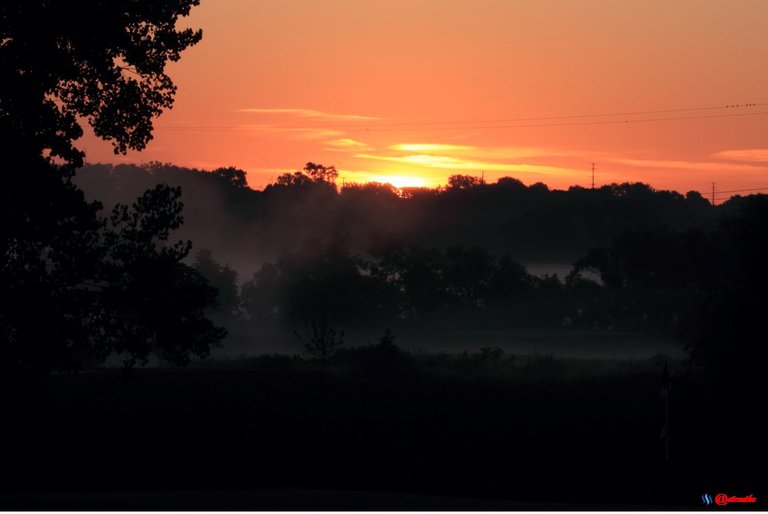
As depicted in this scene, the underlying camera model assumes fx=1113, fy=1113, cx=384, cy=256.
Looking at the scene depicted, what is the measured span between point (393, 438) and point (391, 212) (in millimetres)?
132654

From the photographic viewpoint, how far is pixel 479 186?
178 m

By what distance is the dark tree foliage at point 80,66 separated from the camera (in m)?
22.9

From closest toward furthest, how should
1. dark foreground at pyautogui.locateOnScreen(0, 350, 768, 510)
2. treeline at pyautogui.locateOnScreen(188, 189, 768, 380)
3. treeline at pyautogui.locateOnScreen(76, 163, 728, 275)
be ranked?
dark foreground at pyautogui.locateOnScreen(0, 350, 768, 510) < treeline at pyautogui.locateOnScreen(188, 189, 768, 380) < treeline at pyautogui.locateOnScreen(76, 163, 728, 275)

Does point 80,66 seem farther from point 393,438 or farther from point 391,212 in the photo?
point 391,212

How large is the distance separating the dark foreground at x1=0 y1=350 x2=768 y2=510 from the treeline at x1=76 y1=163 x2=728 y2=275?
9563cm

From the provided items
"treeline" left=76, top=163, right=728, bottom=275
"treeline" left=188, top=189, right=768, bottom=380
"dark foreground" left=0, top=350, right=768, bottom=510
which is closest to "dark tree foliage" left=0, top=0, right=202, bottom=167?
"dark foreground" left=0, top=350, right=768, bottom=510

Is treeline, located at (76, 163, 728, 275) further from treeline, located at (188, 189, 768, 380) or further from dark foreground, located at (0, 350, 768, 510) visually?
dark foreground, located at (0, 350, 768, 510)

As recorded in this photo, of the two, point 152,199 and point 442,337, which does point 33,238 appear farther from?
point 442,337

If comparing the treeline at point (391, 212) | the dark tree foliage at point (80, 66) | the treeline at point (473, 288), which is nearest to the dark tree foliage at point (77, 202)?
the dark tree foliage at point (80, 66)

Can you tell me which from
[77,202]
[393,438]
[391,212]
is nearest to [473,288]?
[391,212]

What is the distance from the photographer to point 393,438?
43.2 m

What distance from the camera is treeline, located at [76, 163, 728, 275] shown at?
15400 cm

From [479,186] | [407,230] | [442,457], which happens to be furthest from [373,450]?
[479,186]

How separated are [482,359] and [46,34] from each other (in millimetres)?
49868
